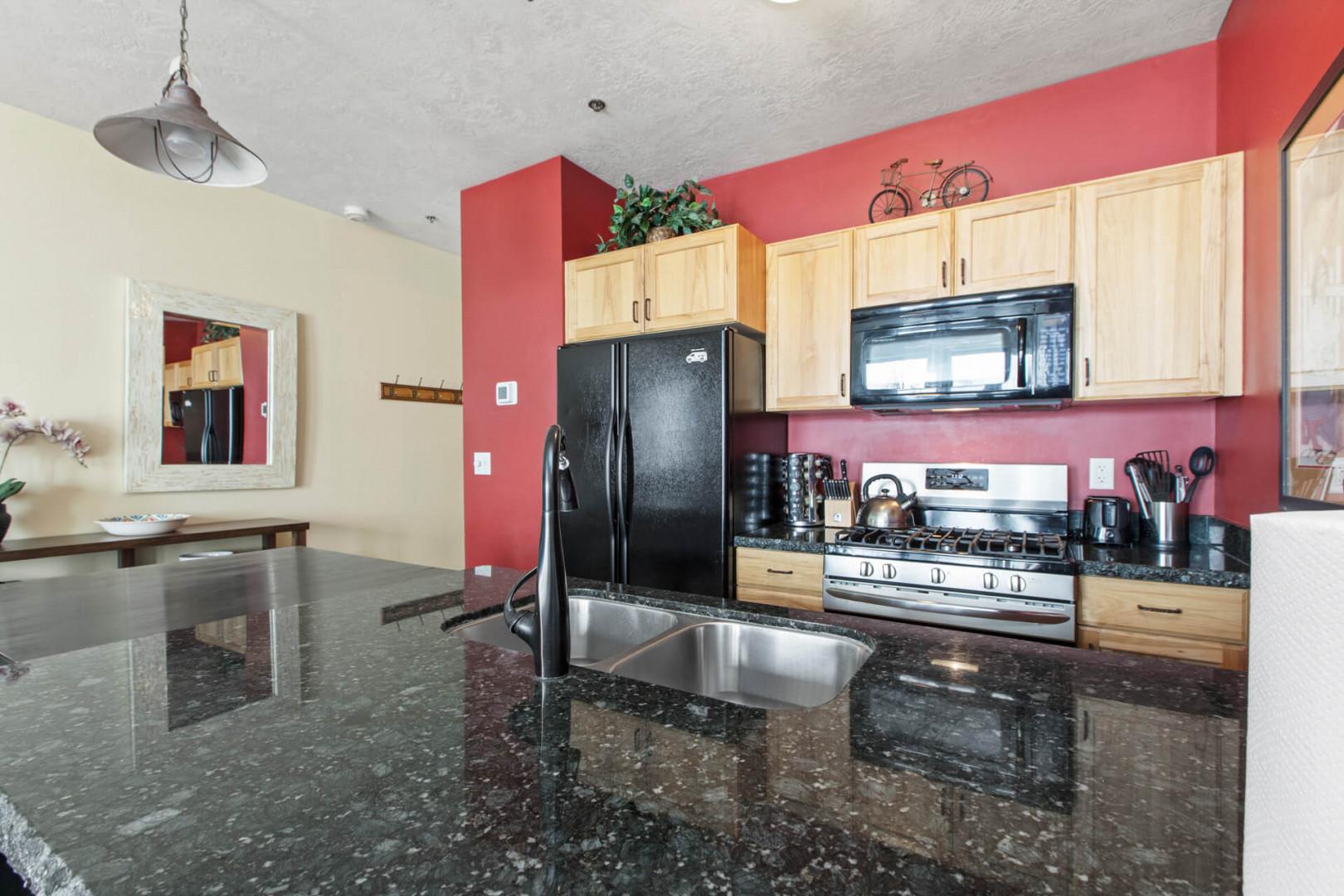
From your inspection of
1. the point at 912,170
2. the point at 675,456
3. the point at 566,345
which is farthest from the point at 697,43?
the point at 675,456

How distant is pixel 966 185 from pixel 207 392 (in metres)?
4.05

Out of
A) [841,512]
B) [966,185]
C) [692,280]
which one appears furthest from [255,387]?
[966,185]

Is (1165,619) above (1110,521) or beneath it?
beneath

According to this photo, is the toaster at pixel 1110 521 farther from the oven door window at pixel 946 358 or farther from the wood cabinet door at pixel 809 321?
the wood cabinet door at pixel 809 321

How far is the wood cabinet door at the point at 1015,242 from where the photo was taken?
7.20ft

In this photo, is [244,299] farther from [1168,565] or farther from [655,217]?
[1168,565]

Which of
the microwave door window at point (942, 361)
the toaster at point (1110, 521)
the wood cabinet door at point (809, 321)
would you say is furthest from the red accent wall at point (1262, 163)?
the wood cabinet door at point (809, 321)

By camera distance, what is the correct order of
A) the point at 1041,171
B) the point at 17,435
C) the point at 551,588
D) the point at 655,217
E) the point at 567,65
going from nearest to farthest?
1. the point at 551,588
2. the point at 567,65
3. the point at 1041,171
4. the point at 17,435
5. the point at 655,217

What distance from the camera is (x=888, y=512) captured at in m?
2.49

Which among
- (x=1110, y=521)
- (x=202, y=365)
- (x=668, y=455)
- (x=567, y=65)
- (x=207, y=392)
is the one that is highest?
(x=567, y=65)

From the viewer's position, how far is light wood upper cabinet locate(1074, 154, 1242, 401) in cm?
198

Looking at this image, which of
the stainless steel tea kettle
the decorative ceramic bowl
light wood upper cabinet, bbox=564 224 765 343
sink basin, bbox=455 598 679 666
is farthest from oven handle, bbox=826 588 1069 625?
the decorative ceramic bowl

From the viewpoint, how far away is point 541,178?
3205 millimetres

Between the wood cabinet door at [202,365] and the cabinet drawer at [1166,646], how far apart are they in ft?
13.8
